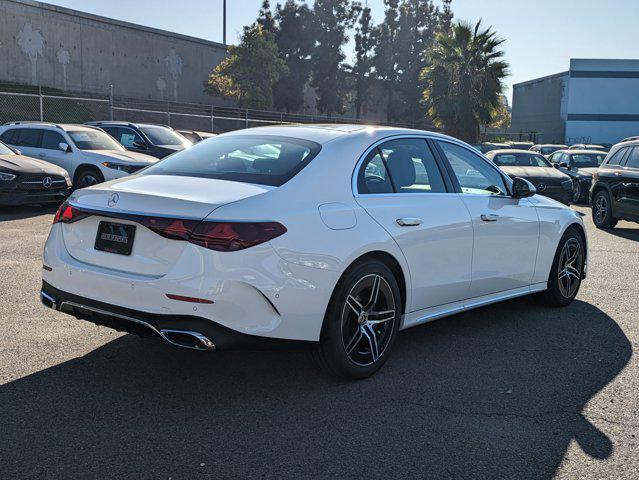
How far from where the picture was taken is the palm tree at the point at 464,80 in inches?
1339

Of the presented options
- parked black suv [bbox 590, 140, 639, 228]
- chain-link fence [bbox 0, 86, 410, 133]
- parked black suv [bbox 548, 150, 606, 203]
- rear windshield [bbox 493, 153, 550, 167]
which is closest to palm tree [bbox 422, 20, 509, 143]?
chain-link fence [bbox 0, 86, 410, 133]

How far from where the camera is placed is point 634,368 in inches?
189

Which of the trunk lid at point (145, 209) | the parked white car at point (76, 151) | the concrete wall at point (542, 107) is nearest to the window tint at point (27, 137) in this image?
the parked white car at point (76, 151)

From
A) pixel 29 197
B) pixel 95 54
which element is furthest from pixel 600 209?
pixel 95 54

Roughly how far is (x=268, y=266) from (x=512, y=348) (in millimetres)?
2400

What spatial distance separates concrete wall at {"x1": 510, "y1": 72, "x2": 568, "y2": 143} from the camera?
5191 centimetres

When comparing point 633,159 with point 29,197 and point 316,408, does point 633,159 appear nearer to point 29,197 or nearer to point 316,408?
point 316,408

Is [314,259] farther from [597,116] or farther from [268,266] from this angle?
[597,116]

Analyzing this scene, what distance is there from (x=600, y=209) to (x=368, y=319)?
1058 centimetres

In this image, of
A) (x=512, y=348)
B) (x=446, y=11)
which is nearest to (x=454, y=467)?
(x=512, y=348)

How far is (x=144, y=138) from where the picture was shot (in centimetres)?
1695

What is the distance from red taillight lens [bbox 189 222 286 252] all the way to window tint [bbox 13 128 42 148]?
12159mm

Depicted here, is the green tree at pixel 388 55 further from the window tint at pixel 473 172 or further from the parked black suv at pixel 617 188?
the window tint at pixel 473 172

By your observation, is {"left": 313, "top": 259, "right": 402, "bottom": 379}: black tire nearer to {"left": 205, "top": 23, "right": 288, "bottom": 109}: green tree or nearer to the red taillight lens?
the red taillight lens
